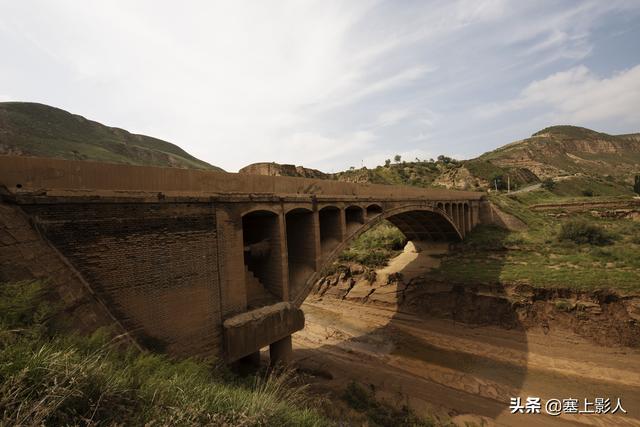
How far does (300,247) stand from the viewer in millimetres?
13516

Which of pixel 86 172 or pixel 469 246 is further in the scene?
pixel 469 246

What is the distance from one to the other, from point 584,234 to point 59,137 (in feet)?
238

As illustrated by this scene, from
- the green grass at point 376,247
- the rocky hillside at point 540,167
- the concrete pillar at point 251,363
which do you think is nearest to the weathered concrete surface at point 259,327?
the concrete pillar at point 251,363

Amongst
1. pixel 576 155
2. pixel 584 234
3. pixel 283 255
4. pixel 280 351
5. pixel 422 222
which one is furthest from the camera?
pixel 576 155

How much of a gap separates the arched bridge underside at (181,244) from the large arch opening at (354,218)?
2.27m

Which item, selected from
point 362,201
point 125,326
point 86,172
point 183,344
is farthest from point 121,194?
point 362,201

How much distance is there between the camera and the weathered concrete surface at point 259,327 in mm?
9156

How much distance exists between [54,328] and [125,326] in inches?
96.2

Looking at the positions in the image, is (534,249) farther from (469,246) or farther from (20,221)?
(20,221)

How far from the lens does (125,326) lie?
7.25m

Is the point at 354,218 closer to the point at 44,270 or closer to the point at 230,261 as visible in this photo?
the point at 230,261

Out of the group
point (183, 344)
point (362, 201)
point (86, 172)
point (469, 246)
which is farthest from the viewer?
point (469, 246)

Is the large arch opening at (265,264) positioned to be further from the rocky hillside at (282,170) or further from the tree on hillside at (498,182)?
the tree on hillside at (498,182)

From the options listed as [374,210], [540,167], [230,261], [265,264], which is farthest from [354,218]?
[540,167]
